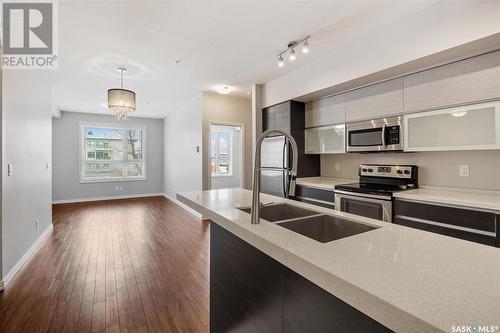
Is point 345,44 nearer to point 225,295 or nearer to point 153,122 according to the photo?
point 225,295

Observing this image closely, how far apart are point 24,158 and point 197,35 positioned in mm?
2601

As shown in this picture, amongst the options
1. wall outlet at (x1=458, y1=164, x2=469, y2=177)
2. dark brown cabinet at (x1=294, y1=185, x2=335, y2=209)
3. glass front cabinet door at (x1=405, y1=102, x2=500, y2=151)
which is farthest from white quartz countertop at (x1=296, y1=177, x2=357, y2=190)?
wall outlet at (x1=458, y1=164, x2=469, y2=177)

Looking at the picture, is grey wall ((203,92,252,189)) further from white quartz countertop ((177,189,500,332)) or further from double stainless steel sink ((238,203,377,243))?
white quartz countertop ((177,189,500,332))

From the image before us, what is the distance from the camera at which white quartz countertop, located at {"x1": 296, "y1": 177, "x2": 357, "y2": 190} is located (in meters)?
3.10

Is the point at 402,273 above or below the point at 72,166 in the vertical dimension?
below

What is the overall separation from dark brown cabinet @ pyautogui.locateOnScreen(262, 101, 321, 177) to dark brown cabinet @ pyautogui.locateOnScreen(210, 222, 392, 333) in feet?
8.04

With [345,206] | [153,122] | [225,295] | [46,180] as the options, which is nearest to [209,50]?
[345,206]

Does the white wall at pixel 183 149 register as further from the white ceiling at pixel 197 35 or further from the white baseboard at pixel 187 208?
the white ceiling at pixel 197 35

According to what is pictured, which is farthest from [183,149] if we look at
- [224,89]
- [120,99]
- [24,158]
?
[24,158]

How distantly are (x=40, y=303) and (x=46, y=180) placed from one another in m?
2.62

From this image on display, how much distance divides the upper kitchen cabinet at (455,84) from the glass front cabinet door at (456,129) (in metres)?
0.08

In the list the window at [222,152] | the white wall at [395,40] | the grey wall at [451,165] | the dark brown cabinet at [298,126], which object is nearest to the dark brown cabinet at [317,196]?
the dark brown cabinet at [298,126]

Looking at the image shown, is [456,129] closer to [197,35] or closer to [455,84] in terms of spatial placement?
[455,84]

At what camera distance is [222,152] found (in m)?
7.96
